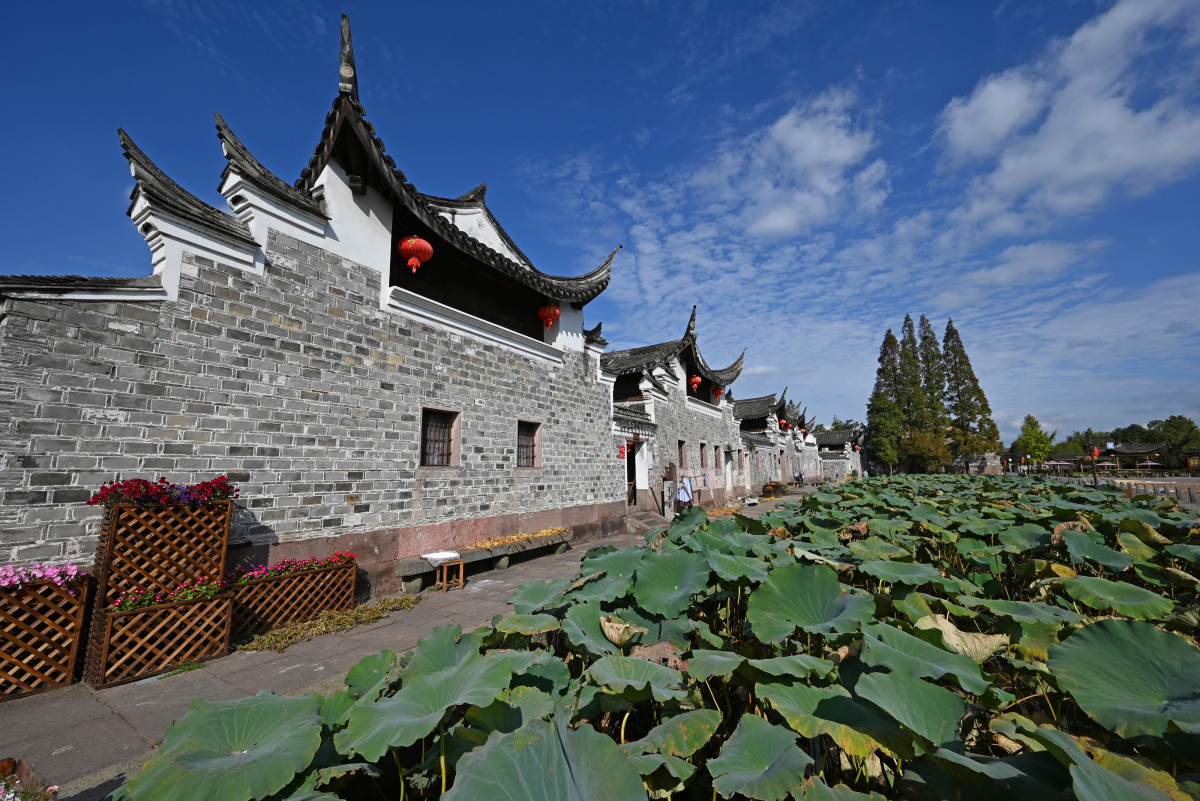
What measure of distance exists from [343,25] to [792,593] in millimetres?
6424

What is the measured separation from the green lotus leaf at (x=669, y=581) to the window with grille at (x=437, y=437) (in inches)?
185

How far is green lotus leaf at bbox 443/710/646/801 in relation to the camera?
0.88 meters

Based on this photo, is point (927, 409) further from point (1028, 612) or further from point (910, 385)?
point (1028, 612)

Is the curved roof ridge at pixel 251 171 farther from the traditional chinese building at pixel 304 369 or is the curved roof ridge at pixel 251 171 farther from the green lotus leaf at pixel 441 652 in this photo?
the green lotus leaf at pixel 441 652

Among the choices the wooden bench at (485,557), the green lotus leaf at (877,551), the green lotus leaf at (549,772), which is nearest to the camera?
the green lotus leaf at (549,772)

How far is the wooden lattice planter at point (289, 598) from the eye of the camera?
13.3 feet

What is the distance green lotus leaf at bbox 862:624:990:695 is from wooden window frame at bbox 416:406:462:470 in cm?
559

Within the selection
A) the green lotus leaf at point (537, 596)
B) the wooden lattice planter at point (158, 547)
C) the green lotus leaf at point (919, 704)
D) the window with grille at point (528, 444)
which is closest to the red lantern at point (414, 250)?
the window with grille at point (528, 444)

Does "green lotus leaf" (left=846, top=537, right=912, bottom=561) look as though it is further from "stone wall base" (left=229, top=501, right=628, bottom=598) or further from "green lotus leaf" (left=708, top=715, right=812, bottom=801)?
"stone wall base" (left=229, top=501, right=628, bottom=598)

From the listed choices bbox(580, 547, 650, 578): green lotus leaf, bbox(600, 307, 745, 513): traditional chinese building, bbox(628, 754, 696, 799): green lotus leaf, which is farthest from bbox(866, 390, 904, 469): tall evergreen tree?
bbox(628, 754, 696, 799): green lotus leaf

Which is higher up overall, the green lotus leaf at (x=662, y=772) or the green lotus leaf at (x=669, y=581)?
the green lotus leaf at (x=669, y=581)

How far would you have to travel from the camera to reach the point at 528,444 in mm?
8109

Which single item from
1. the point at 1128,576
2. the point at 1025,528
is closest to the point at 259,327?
the point at 1025,528

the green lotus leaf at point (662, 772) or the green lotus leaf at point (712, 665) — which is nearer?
the green lotus leaf at point (662, 772)
